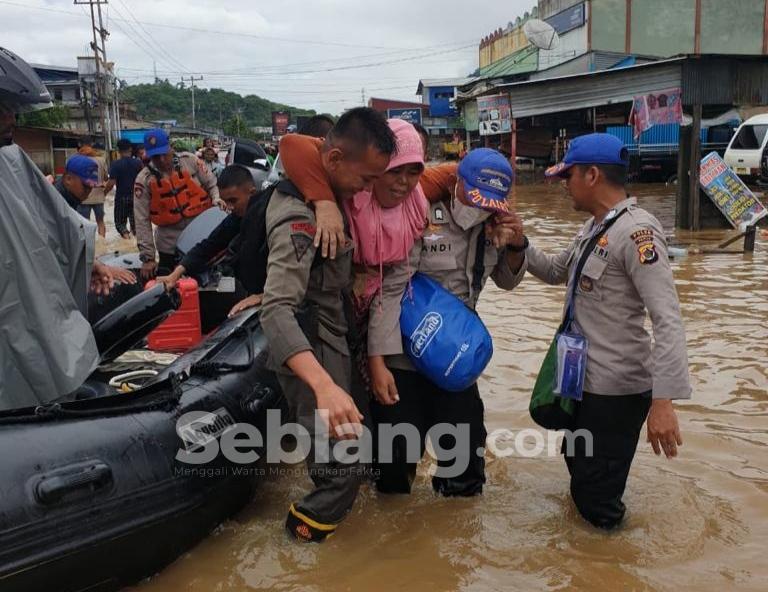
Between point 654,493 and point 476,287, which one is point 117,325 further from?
point 654,493

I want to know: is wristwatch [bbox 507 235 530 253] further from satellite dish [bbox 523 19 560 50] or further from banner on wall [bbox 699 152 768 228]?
satellite dish [bbox 523 19 560 50]

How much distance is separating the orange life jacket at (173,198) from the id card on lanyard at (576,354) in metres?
3.92

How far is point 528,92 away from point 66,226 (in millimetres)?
16466

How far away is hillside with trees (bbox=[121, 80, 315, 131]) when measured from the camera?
90.6 metres

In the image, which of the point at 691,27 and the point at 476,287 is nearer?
the point at 476,287

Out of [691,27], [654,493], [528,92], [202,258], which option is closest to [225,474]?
[202,258]

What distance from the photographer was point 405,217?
2660 millimetres

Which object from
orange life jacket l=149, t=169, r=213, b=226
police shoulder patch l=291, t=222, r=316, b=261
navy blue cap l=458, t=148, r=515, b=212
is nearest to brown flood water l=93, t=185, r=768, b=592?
police shoulder patch l=291, t=222, r=316, b=261

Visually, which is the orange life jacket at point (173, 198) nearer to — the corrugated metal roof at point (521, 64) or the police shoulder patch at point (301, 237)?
the police shoulder patch at point (301, 237)

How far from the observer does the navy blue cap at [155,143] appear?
233 inches

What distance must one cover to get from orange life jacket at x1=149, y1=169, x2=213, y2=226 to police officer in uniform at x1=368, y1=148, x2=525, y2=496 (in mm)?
3510

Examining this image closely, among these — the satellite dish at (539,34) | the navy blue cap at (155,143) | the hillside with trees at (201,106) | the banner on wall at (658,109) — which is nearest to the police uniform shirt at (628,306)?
the navy blue cap at (155,143)

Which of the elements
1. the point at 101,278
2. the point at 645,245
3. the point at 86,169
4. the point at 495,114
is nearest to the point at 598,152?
the point at 645,245

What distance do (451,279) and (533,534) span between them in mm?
1061
